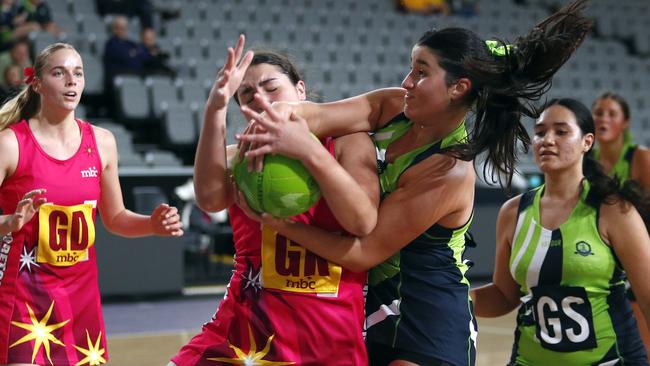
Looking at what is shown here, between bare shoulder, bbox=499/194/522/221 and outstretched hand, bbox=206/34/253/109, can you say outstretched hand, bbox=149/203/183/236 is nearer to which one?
outstretched hand, bbox=206/34/253/109

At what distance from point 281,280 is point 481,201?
23.5 ft

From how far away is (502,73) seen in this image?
2.60 meters

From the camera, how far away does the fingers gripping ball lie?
2260mm

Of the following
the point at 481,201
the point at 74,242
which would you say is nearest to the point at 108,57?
the point at 481,201

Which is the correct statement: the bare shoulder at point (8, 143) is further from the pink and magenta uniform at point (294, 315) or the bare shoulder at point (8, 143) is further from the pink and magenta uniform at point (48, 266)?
the pink and magenta uniform at point (294, 315)

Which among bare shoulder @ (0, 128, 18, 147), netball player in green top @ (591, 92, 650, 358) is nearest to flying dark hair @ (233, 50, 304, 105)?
bare shoulder @ (0, 128, 18, 147)

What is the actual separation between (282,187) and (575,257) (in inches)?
54.9

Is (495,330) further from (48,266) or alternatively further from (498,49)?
(498,49)

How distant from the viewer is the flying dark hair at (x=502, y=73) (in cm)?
254

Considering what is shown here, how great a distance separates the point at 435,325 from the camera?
2551mm

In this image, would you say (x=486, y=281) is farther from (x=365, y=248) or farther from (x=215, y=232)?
(x=365, y=248)

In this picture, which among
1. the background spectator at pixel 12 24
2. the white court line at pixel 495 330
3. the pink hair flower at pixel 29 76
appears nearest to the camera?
the pink hair flower at pixel 29 76

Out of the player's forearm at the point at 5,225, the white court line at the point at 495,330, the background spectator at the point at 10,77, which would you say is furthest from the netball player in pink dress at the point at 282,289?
the background spectator at the point at 10,77

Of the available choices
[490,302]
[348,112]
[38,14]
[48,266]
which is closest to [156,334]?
[48,266]
